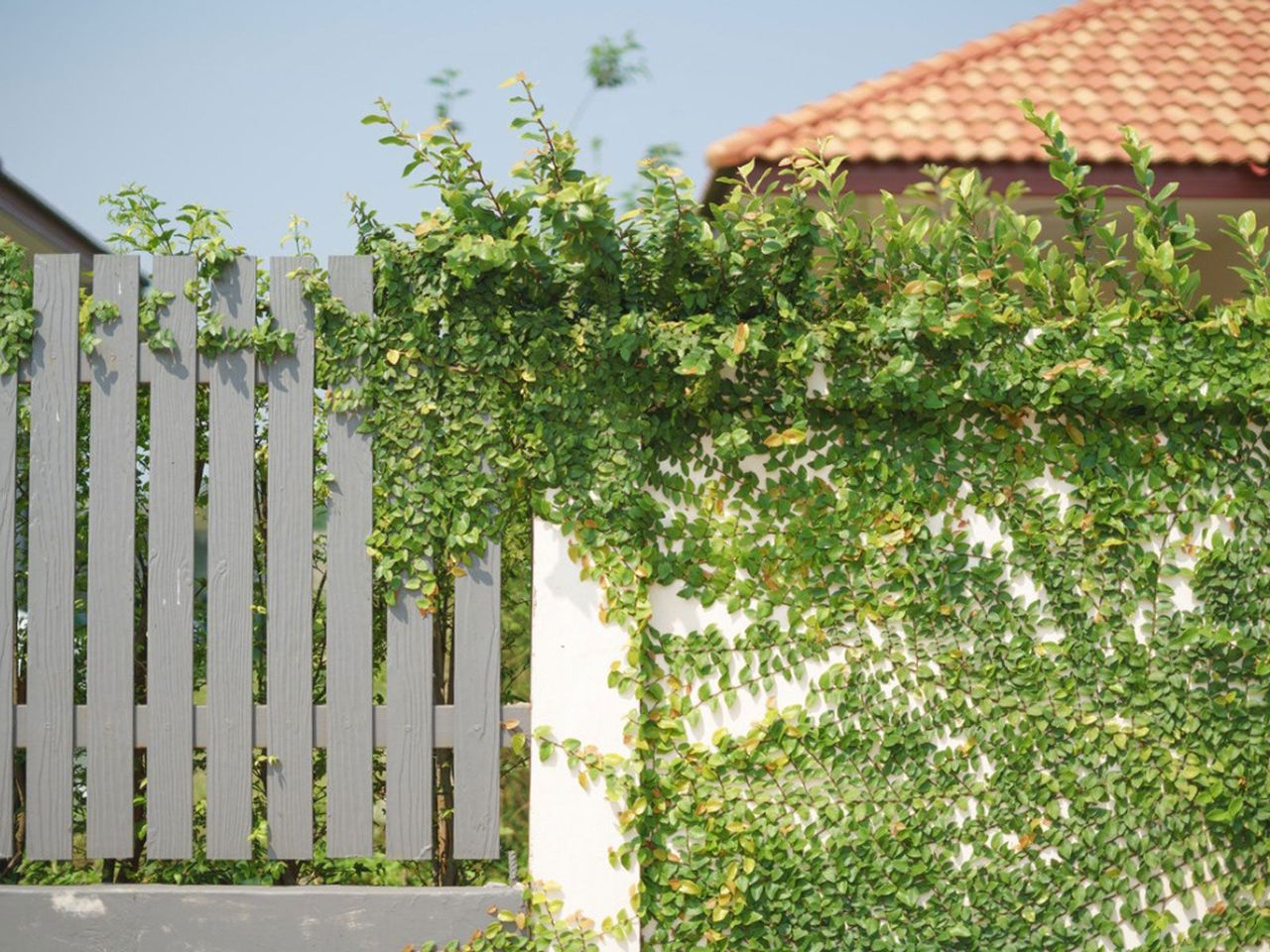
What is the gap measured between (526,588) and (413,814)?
2.81 ft

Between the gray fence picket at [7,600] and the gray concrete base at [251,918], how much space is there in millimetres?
336

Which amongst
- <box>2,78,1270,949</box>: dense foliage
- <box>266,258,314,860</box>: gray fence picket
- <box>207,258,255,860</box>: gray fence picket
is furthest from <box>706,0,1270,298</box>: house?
<box>207,258,255,860</box>: gray fence picket

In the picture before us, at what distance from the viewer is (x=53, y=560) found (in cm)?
342

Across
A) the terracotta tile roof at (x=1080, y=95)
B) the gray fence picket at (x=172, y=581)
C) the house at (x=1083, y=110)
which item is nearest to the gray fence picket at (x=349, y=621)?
the gray fence picket at (x=172, y=581)

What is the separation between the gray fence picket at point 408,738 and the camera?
3.36 meters

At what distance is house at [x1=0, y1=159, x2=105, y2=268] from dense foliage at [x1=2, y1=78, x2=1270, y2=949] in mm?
3045

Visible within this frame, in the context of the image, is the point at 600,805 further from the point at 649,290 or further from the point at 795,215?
the point at 795,215

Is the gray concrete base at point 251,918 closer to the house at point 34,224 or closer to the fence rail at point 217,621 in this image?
the fence rail at point 217,621

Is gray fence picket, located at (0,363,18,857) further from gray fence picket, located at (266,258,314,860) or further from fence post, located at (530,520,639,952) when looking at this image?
fence post, located at (530,520,639,952)

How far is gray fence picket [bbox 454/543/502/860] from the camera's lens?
3355mm

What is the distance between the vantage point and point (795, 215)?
10.9 feet

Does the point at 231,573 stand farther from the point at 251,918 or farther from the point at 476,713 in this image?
the point at 251,918

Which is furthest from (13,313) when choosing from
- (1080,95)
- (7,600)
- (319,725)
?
(1080,95)

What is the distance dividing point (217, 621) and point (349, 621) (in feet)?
1.36
